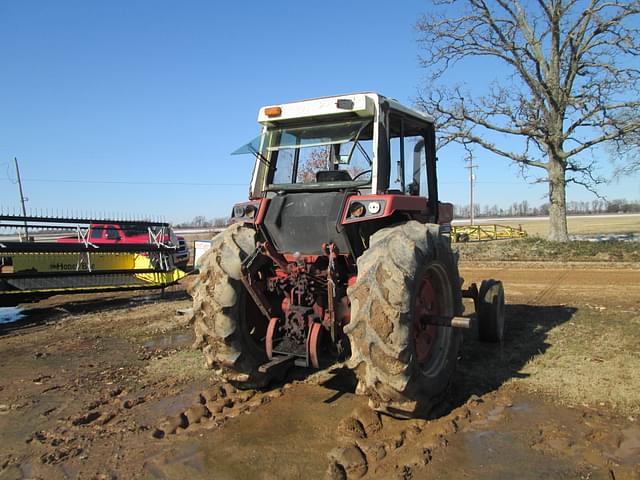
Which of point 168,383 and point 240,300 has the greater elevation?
point 240,300

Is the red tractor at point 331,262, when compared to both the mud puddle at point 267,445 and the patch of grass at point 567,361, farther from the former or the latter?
the patch of grass at point 567,361

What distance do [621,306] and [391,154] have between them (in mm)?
5721

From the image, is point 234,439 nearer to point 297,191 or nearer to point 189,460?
point 189,460

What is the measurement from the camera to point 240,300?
456 centimetres

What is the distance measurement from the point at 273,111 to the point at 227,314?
2.02 m

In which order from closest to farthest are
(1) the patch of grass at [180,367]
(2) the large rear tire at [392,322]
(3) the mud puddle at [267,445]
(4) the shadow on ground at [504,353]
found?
(3) the mud puddle at [267,445] < (2) the large rear tire at [392,322] < (4) the shadow on ground at [504,353] < (1) the patch of grass at [180,367]

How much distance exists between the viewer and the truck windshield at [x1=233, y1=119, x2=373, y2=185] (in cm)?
477

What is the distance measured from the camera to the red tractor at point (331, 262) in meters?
3.81

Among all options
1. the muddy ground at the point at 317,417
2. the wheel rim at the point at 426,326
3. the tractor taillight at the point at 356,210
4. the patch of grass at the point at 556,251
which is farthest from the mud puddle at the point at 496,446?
the patch of grass at the point at 556,251

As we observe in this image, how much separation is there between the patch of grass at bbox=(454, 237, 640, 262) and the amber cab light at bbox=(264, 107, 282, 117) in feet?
46.0

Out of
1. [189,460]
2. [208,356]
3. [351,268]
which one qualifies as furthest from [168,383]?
[351,268]

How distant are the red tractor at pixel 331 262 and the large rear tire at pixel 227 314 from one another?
0.01 m

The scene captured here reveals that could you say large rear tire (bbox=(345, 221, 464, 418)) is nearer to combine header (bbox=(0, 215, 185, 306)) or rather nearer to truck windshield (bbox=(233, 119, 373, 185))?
truck windshield (bbox=(233, 119, 373, 185))

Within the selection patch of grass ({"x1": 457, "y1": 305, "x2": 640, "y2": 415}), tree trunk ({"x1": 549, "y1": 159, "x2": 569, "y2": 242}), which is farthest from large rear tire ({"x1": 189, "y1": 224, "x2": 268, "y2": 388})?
tree trunk ({"x1": 549, "y1": 159, "x2": 569, "y2": 242})
